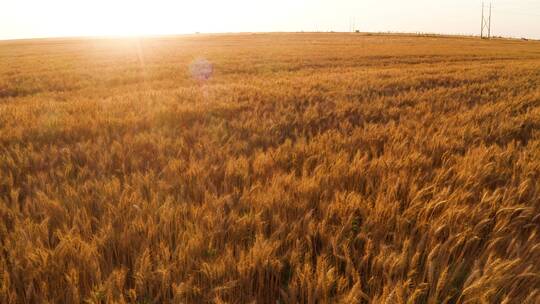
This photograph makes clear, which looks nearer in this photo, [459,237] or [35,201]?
[459,237]

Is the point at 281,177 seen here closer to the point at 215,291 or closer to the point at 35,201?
the point at 215,291

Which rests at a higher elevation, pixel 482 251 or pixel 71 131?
pixel 71 131

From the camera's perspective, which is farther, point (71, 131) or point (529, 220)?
point (71, 131)

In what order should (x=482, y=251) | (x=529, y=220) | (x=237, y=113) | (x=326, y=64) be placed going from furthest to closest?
(x=326, y=64) → (x=237, y=113) → (x=529, y=220) → (x=482, y=251)

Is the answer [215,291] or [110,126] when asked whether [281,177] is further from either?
[110,126]

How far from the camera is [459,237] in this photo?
147 cm

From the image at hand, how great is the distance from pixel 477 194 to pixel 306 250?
123 centimetres

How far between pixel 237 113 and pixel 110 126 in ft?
5.13

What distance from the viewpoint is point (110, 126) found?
361 centimetres

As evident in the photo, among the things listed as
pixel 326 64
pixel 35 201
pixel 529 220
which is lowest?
pixel 529 220

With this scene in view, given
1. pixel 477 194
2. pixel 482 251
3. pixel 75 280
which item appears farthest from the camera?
pixel 477 194

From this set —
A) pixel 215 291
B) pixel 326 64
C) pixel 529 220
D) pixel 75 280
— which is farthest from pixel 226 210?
pixel 326 64

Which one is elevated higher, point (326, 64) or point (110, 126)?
point (326, 64)

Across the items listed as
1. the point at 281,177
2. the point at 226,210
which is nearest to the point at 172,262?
the point at 226,210
